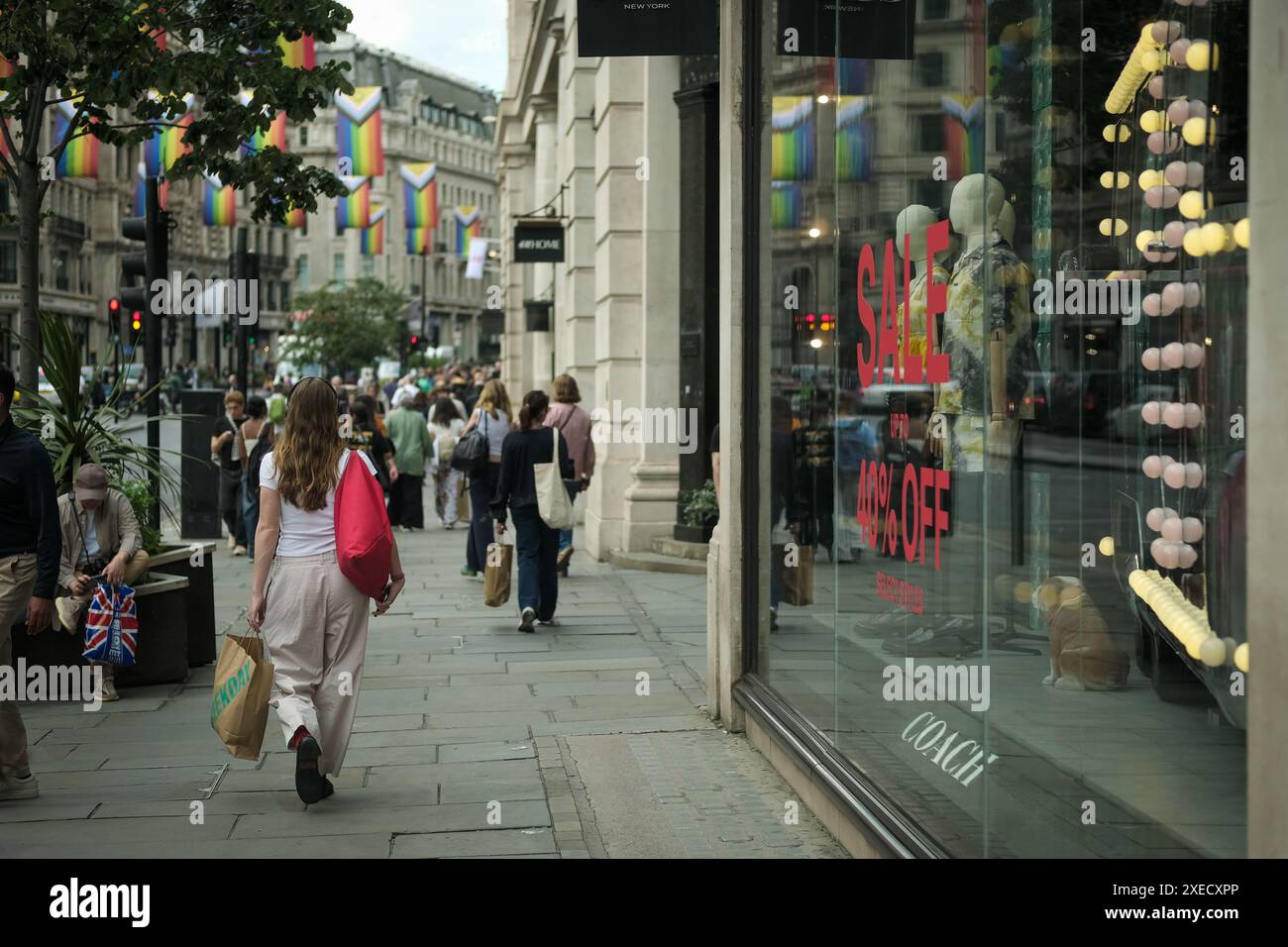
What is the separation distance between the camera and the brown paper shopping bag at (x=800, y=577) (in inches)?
278

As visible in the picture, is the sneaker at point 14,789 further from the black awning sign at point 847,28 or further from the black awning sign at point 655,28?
the black awning sign at point 655,28

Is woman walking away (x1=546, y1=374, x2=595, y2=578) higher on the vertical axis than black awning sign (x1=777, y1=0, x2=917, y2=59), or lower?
lower

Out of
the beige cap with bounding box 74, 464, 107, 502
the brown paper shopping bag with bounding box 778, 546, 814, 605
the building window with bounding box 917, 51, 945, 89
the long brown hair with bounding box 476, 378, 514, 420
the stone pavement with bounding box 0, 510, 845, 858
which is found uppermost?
the building window with bounding box 917, 51, 945, 89

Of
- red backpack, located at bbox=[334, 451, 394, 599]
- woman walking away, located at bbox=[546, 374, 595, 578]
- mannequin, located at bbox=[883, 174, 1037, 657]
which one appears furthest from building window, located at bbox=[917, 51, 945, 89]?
woman walking away, located at bbox=[546, 374, 595, 578]

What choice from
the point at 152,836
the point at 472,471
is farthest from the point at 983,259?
the point at 472,471

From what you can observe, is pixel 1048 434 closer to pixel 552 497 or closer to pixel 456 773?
pixel 456 773

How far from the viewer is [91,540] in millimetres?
9016

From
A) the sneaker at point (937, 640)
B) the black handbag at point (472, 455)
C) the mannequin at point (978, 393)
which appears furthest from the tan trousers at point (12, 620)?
the black handbag at point (472, 455)

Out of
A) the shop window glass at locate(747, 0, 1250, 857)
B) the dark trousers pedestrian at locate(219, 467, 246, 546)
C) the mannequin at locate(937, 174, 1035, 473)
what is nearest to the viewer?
the shop window glass at locate(747, 0, 1250, 857)

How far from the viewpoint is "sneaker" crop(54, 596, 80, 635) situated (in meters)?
8.93

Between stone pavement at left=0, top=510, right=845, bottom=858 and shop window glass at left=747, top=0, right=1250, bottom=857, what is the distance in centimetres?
82

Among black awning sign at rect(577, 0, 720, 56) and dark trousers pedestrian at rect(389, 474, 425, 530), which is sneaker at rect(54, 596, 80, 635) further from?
dark trousers pedestrian at rect(389, 474, 425, 530)

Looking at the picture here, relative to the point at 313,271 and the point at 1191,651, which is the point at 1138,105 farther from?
the point at 313,271

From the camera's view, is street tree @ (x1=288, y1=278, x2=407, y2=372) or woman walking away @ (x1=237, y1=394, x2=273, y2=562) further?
street tree @ (x1=288, y1=278, x2=407, y2=372)
